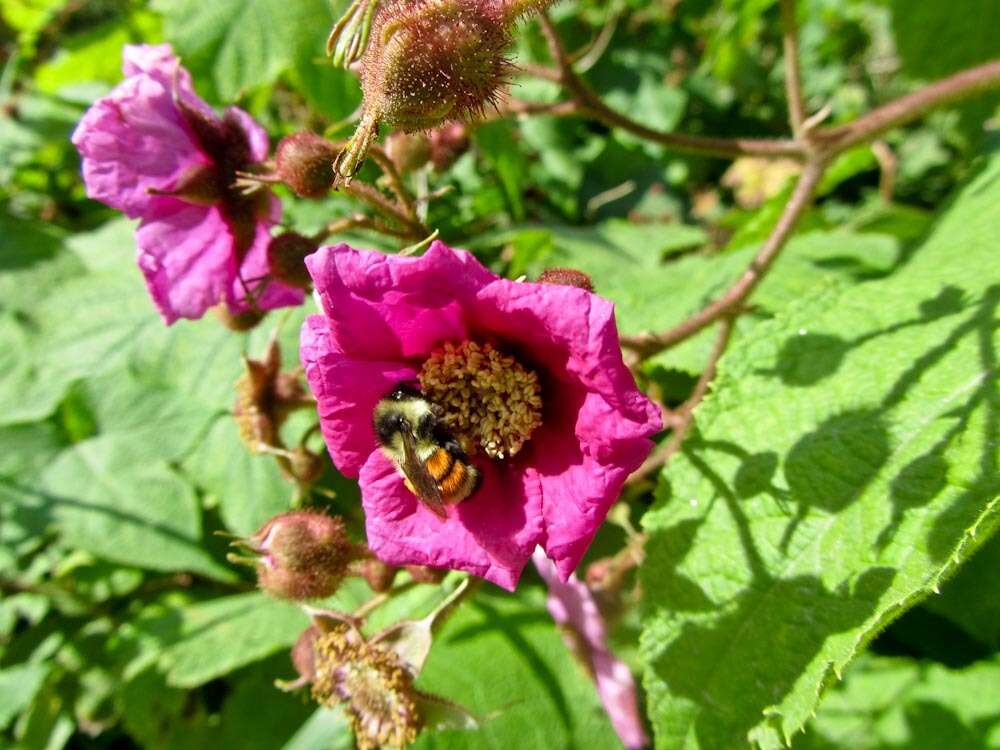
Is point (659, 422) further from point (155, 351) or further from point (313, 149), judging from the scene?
point (155, 351)

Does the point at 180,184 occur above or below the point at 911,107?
below

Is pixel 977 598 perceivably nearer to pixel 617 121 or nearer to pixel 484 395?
pixel 484 395

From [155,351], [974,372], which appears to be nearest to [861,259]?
[974,372]

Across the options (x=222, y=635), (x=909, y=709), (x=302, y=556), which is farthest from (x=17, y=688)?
(x=909, y=709)

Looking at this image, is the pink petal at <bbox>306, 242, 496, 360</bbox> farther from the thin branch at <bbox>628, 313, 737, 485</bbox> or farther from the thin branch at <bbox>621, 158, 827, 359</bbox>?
the thin branch at <bbox>628, 313, 737, 485</bbox>

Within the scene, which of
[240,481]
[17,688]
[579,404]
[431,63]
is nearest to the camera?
[431,63]

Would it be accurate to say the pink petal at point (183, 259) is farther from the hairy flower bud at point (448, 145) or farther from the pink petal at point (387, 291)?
the hairy flower bud at point (448, 145)
